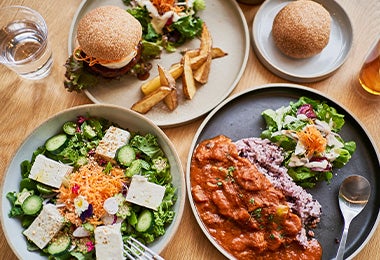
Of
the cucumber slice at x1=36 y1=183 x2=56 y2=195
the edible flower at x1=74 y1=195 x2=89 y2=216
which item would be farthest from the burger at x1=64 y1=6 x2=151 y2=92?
the edible flower at x1=74 y1=195 x2=89 y2=216

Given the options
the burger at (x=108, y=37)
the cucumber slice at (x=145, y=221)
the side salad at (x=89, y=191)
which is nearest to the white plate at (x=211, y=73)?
the burger at (x=108, y=37)

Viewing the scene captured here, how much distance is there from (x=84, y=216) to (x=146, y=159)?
19.2 inches

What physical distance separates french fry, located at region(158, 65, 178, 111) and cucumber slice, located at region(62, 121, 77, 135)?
A: 60cm

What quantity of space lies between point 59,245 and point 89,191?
1.13ft

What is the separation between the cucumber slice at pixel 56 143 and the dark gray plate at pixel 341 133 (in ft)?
2.46

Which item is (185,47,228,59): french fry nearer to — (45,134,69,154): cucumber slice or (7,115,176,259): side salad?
(7,115,176,259): side salad

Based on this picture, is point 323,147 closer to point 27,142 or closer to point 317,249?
point 317,249

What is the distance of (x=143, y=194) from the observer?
257cm

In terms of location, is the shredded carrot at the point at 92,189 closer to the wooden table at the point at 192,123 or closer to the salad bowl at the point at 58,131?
the salad bowl at the point at 58,131

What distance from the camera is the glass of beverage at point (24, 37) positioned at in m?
3.00

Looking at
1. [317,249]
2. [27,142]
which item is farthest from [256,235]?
[27,142]

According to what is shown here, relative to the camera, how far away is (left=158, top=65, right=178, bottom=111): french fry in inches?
113

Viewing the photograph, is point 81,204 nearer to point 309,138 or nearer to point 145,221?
point 145,221

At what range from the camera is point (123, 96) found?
304 centimetres
